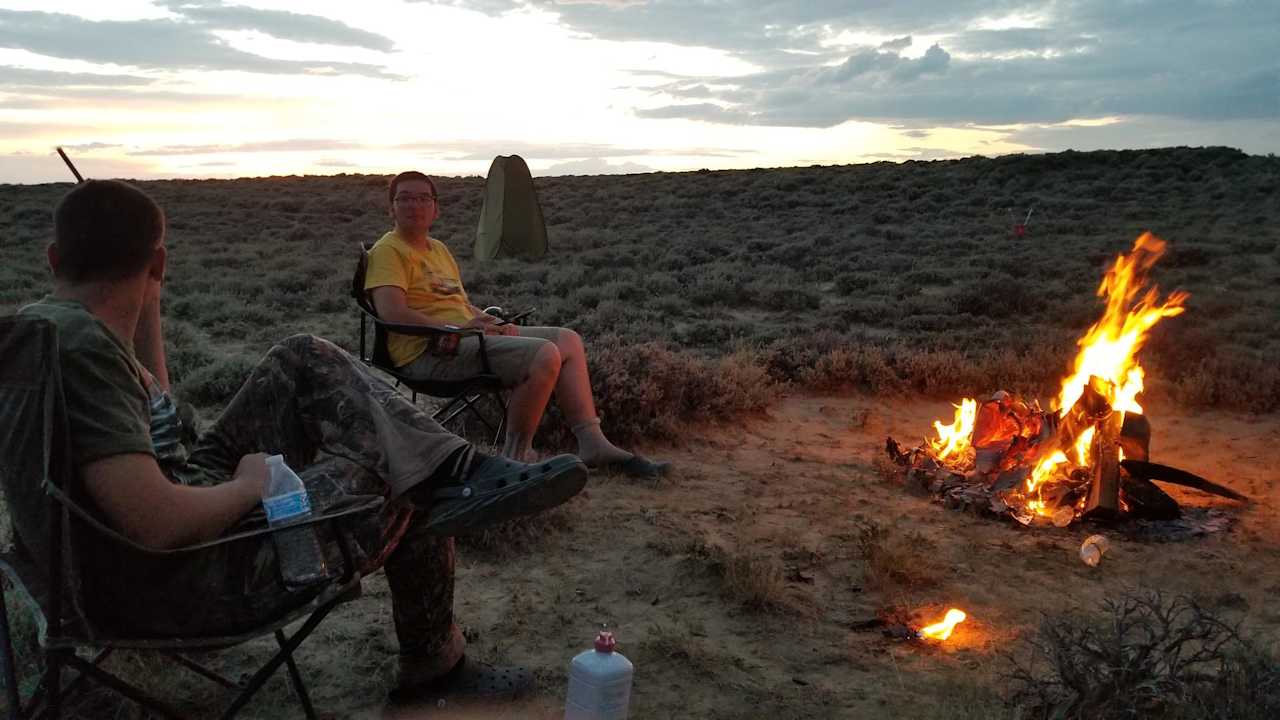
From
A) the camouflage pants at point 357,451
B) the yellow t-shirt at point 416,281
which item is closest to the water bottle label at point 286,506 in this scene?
the camouflage pants at point 357,451

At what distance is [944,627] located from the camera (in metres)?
3.42

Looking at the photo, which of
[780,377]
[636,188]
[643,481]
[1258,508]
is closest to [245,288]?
[780,377]

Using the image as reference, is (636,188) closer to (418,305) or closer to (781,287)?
(781,287)

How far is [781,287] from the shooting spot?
12.3m

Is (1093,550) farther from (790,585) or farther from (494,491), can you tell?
(494,491)

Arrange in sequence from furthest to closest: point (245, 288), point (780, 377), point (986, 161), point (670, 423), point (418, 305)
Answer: point (986, 161) → point (245, 288) → point (780, 377) → point (670, 423) → point (418, 305)

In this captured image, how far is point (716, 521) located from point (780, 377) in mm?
3085

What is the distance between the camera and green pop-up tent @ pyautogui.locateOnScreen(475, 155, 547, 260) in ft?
55.4

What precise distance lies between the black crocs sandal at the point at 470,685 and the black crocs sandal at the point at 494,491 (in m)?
0.56

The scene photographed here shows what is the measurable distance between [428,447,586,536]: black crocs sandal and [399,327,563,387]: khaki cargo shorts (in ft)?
6.32

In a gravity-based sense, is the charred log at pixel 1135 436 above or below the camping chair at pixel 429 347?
below

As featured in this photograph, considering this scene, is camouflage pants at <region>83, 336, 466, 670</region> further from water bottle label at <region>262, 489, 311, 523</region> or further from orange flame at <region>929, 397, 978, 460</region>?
orange flame at <region>929, 397, 978, 460</region>

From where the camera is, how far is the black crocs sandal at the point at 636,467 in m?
5.06

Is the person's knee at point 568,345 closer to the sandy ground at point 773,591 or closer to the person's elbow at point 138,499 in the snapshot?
the sandy ground at point 773,591
